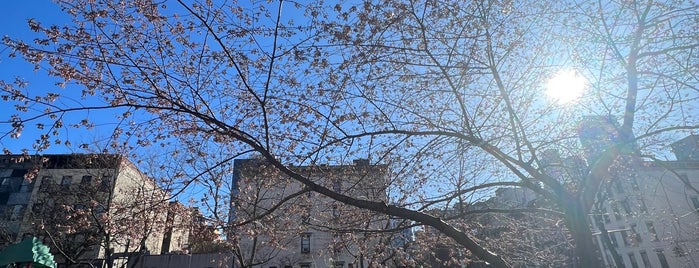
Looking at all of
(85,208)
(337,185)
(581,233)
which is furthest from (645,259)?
(85,208)

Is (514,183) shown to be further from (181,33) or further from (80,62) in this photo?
(80,62)

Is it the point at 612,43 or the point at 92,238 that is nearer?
the point at 612,43

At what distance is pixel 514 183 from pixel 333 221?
3.88 meters

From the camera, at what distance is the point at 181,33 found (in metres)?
6.04

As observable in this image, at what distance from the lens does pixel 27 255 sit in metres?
10.1

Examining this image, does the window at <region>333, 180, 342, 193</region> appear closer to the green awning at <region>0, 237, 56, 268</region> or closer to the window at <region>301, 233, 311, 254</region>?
the green awning at <region>0, 237, 56, 268</region>

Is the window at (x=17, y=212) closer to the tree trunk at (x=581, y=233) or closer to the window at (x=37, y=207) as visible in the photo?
the window at (x=37, y=207)

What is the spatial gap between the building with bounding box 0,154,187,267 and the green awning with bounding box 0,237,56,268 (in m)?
0.77

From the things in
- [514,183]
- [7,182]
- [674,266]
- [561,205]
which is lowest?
[674,266]

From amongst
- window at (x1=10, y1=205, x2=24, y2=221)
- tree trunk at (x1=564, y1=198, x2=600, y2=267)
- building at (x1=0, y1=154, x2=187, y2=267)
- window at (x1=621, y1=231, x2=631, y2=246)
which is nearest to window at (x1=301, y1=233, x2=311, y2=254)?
building at (x1=0, y1=154, x2=187, y2=267)

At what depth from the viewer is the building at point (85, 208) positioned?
249 inches

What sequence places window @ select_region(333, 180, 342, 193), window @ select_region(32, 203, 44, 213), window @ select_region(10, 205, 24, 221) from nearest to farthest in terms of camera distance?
window @ select_region(333, 180, 342, 193) < window @ select_region(32, 203, 44, 213) < window @ select_region(10, 205, 24, 221)

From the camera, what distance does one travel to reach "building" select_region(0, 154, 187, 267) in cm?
631

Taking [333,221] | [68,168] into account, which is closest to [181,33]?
[333,221]
